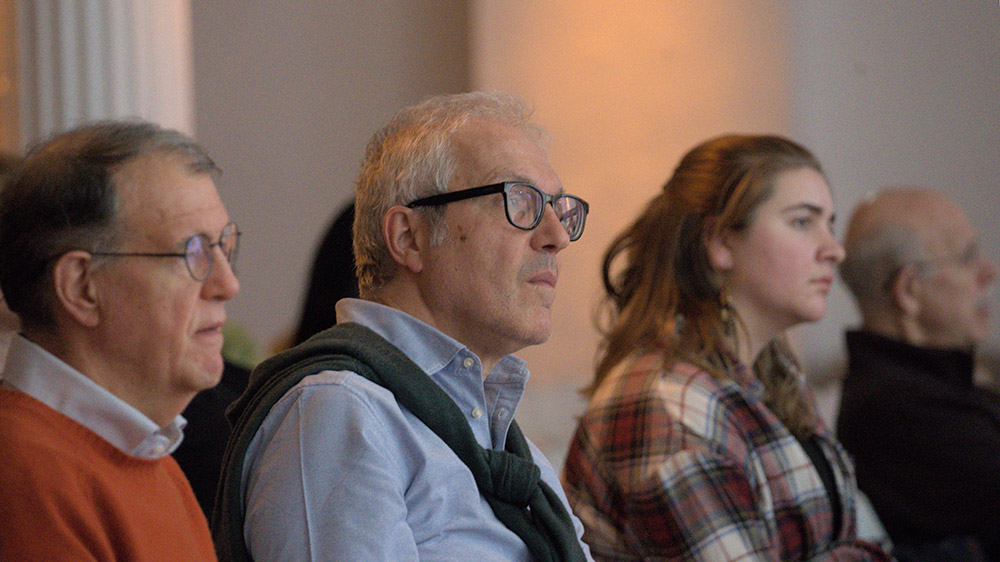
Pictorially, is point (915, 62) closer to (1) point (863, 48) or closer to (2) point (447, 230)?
(1) point (863, 48)

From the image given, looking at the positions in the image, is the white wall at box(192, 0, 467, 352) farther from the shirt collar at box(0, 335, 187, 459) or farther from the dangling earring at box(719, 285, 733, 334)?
the shirt collar at box(0, 335, 187, 459)

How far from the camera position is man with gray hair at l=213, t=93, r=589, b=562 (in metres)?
1.30

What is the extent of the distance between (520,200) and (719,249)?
104 centimetres

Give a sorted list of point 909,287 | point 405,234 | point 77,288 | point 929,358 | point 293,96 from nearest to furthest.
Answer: point 77,288 → point 405,234 → point 929,358 → point 909,287 → point 293,96

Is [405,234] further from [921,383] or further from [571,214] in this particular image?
[921,383]

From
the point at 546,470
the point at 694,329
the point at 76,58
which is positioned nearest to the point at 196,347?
the point at 546,470

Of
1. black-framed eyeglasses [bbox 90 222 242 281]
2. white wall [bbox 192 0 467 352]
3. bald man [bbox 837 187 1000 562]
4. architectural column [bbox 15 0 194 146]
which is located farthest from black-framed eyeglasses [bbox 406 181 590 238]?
white wall [bbox 192 0 467 352]

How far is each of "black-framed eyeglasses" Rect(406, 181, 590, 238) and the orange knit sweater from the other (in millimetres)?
552

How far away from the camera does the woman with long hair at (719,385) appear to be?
212 centimetres

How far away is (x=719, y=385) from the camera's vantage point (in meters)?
2.29

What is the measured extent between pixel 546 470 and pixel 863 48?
4292mm

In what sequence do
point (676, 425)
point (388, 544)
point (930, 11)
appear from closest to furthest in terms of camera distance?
point (388, 544) → point (676, 425) → point (930, 11)

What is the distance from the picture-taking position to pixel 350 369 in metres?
1.40

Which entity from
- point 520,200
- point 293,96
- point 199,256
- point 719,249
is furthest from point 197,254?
point 293,96
